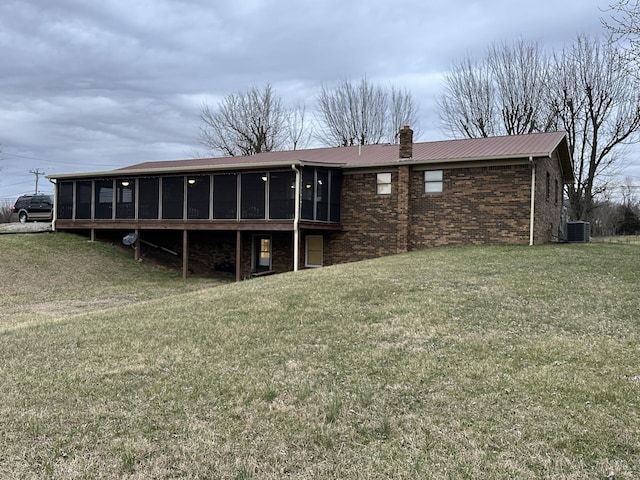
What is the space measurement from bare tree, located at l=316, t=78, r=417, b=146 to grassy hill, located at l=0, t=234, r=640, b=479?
27832mm

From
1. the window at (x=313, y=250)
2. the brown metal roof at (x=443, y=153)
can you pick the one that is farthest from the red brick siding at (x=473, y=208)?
the window at (x=313, y=250)

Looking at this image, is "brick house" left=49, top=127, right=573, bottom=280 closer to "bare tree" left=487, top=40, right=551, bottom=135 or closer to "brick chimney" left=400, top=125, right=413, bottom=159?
"brick chimney" left=400, top=125, right=413, bottom=159

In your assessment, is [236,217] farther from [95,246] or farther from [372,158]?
[95,246]

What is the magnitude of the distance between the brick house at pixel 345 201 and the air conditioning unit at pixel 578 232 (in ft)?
1.68

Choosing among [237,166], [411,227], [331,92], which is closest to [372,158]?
[411,227]

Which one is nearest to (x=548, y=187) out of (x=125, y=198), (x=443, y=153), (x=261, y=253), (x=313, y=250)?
(x=443, y=153)

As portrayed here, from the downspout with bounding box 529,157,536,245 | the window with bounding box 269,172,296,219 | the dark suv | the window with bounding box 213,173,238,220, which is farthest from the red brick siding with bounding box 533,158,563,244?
the dark suv

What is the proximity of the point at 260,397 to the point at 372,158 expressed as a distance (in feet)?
47.5

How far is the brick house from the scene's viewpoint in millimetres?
15344

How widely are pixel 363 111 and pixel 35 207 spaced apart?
22.3 meters

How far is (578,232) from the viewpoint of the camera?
64.6 feet

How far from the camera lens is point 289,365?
5.32 metres

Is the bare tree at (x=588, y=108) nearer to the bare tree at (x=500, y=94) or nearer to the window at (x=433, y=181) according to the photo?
the bare tree at (x=500, y=94)

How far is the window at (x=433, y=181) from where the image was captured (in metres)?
16.2
